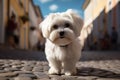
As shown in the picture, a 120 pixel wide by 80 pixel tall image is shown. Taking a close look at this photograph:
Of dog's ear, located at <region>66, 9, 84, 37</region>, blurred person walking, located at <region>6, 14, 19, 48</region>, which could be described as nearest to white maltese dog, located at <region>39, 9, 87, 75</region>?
dog's ear, located at <region>66, 9, 84, 37</region>

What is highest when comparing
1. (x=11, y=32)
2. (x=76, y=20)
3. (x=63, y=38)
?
(x=11, y=32)

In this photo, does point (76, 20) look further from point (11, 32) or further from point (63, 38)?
point (11, 32)

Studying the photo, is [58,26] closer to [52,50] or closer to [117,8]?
[52,50]

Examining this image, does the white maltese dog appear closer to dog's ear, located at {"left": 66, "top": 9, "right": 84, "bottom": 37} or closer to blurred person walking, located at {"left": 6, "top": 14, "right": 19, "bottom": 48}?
dog's ear, located at {"left": 66, "top": 9, "right": 84, "bottom": 37}

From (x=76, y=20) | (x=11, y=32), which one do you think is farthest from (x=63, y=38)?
(x=11, y=32)

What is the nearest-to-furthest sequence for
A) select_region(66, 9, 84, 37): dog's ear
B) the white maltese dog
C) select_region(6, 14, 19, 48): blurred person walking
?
the white maltese dog < select_region(66, 9, 84, 37): dog's ear < select_region(6, 14, 19, 48): blurred person walking

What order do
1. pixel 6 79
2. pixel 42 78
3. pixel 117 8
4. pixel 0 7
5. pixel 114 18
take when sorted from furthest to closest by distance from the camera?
pixel 114 18 → pixel 117 8 → pixel 0 7 → pixel 42 78 → pixel 6 79

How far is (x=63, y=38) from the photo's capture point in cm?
413

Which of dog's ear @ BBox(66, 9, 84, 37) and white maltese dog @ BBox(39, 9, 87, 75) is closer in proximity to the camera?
white maltese dog @ BBox(39, 9, 87, 75)

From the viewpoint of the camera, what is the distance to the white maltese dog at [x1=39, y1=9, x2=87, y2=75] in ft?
13.5

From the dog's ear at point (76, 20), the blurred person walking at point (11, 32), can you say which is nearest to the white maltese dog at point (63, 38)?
the dog's ear at point (76, 20)

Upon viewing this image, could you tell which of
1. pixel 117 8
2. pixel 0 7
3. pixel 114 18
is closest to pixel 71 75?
pixel 0 7

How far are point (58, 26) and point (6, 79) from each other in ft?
3.36

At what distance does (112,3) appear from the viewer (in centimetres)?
2675
